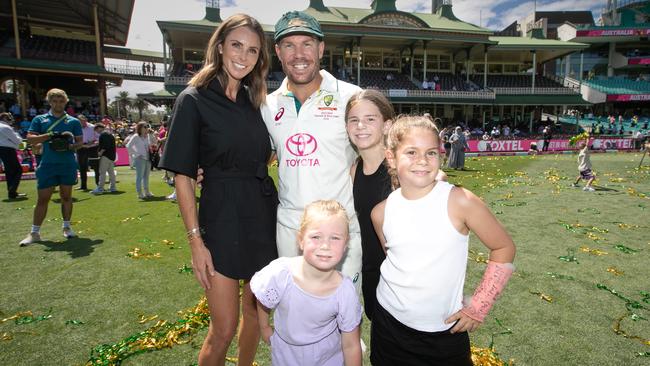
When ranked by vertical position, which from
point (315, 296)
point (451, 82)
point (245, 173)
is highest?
point (451, 82)

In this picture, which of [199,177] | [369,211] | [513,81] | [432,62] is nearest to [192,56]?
[432,62]

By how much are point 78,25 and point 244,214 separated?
1810 inches

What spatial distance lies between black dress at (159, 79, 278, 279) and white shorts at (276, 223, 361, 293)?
0.30 ft

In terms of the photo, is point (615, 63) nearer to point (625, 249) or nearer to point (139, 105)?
point (625, 249)

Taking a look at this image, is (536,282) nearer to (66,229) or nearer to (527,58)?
(66,229)

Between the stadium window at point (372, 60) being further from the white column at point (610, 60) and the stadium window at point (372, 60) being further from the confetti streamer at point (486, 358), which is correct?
the white column at point (610, 60)

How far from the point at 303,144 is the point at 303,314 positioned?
1146 mm

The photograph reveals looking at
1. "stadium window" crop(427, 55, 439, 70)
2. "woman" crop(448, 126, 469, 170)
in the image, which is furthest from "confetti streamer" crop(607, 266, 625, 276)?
"stadium window" crop(427, 55, 439, 70)

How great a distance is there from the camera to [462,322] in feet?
6.72

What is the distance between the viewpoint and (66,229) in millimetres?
6855

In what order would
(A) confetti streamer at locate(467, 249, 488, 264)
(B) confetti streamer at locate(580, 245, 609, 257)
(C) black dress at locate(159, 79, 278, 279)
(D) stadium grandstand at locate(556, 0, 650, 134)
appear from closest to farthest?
(C) black dress at locate(159, 79, 278, 279) → (A) confetti streamer at locate(467, 249, 488, 264) → (B) confetti streamer at locate(580, 245, 609, 257) → (D) stadium grandstand at locate(556, 0, 650, 134)

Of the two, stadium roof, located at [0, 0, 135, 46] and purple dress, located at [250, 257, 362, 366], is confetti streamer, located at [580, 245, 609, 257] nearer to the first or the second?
purple dress, located at [250, 257, 362, 366]

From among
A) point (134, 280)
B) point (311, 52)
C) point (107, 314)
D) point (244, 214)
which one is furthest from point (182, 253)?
point (311, 52)

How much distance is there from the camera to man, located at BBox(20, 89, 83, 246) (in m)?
6.25
